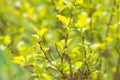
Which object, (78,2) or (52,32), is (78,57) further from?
(52,32)

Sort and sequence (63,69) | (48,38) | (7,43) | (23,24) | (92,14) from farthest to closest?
(23,24) < (48,38) < (92,14) < (7,43) < (63,69)

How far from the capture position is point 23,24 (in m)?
3.18

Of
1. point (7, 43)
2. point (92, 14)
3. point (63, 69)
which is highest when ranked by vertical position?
point (92, 14)

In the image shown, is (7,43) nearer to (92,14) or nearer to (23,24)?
(92,14)

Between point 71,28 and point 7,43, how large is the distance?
1.52ft

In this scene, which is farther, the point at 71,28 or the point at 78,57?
the point at 78,57

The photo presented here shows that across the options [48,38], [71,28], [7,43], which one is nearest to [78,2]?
[71,28]

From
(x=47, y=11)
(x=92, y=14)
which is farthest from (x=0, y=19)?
(x=92, y=14)

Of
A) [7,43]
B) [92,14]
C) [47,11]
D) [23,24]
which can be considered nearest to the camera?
[7,43]

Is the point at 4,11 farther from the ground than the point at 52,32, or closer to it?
farther from the ground

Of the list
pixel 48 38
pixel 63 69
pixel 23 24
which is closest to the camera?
pixel 63 69

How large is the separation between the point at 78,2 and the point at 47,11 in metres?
1.39

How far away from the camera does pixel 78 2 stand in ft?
5.27

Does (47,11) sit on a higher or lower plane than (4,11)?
lower
